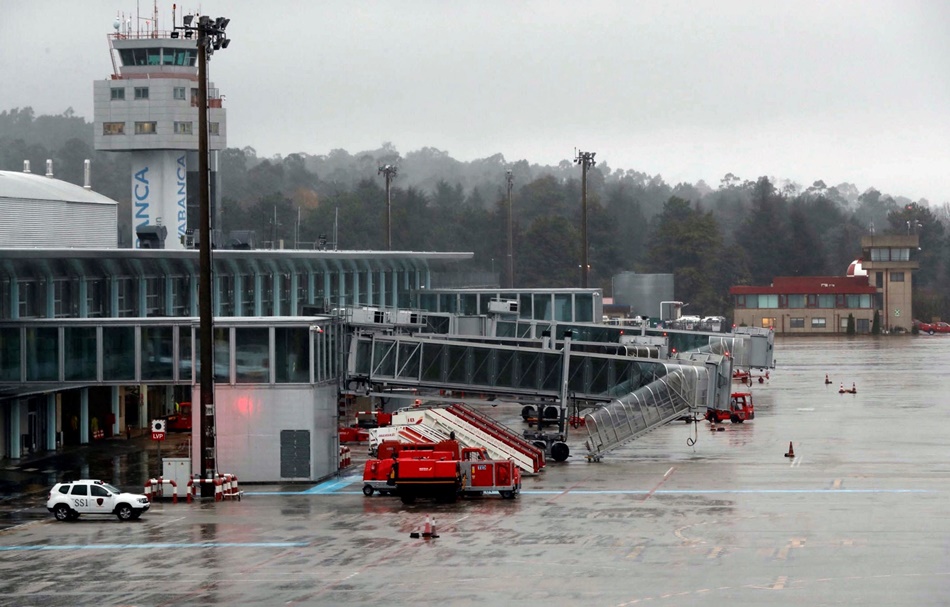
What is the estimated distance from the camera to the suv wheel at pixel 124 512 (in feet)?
160

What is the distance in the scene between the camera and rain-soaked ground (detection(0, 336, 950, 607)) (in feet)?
115

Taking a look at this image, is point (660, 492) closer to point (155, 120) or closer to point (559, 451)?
point (559, 451)

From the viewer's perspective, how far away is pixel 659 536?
4284cm

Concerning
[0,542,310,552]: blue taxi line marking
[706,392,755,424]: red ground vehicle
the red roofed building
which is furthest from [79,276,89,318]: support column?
the red roofed building

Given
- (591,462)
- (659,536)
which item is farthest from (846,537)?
(591,462)

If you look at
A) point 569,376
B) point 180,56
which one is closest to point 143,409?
point 569,376

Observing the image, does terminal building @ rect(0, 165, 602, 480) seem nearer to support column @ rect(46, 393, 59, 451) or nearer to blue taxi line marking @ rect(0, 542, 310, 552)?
support column @ rect(46, 393, 59, 451)

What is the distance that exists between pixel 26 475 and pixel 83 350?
5944 mm

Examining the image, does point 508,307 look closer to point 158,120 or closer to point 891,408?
point 891,408

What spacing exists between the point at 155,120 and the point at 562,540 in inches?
2970

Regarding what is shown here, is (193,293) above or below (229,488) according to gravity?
above

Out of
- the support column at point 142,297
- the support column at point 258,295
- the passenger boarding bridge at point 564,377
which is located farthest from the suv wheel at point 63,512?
the support column at point 258,295

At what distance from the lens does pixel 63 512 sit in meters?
49.1

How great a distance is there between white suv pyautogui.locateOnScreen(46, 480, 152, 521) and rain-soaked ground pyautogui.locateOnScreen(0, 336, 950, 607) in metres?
0.48
